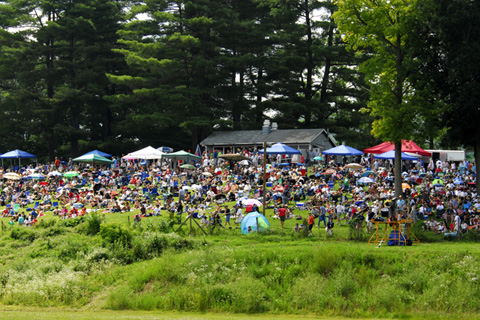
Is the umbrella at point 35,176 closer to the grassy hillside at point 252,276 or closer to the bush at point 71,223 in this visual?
the bush at point 71,223

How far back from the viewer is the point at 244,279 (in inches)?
700

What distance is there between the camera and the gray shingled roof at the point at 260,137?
4575 centimetres

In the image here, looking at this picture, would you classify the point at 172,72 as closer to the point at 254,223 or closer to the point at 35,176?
the point at 35,176

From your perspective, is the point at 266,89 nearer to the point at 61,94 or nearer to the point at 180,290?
the point at 61,94

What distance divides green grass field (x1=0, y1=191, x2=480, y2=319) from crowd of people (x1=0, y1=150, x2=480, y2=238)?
2952mm

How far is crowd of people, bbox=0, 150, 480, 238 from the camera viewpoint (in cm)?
2441

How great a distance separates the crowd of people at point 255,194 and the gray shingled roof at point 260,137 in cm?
378

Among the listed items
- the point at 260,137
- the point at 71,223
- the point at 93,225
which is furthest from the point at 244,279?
the point at 260,137

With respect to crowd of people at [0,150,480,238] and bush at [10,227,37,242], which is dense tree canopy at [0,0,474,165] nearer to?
crowd of people at [0,150,480,238]

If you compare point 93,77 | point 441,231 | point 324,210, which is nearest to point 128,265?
point 324,210

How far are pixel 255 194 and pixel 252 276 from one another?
45.1ft

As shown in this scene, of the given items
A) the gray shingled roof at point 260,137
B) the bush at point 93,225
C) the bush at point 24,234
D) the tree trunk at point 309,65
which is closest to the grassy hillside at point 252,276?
the bush at point 93,225

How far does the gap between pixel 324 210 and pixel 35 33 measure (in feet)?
147

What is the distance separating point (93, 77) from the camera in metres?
55.3
